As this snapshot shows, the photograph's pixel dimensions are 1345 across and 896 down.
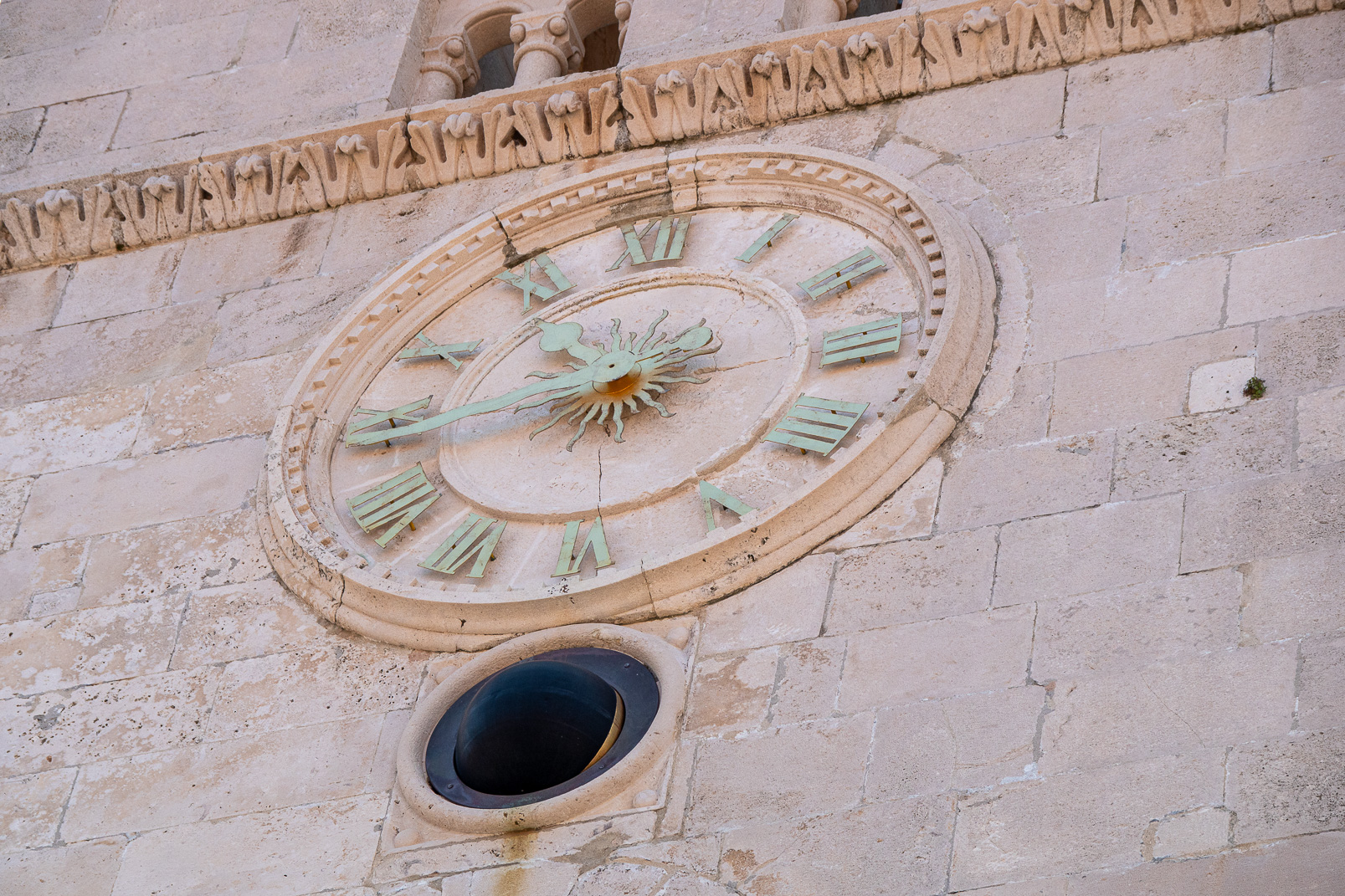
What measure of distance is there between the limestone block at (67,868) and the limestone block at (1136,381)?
291 centimetres

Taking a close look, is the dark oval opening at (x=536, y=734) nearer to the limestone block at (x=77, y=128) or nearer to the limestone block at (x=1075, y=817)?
the limestone block at (x=1075, y=817)

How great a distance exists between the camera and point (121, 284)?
337 inches

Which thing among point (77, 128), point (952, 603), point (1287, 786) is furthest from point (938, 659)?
point (77, 128)

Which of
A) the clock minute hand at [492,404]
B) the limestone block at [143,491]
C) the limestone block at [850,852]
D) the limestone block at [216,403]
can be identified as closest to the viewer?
the limestone block at [850,852]

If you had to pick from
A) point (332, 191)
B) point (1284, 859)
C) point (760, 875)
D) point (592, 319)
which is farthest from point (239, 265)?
point (1284, 859)

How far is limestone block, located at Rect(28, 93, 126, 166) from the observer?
9.35m

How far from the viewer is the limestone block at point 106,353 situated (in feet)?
26.5

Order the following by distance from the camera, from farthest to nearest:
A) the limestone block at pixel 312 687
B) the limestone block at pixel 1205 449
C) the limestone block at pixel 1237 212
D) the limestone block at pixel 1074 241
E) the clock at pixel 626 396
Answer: the limestone block at pixel 1074 241 → the limestone block at pixel 1237 212 → the clock at pixel 626 396 → the limestone block at pixel 312 687 → the limestone block at pixel 1205 449

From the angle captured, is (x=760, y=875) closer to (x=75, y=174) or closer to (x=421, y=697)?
(x=421, y=697)

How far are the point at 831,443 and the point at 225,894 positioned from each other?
2425 mm

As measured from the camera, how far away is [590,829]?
18.5 ft

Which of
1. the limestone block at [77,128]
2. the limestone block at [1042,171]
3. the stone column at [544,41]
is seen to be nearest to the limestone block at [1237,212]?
the limestone block at [1042,171]

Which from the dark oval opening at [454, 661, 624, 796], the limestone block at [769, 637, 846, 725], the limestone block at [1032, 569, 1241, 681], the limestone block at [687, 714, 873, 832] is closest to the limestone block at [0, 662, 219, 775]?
the dark oval opening at [454, 661, 624, 796]

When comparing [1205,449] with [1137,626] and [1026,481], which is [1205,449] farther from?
[1137,626]
